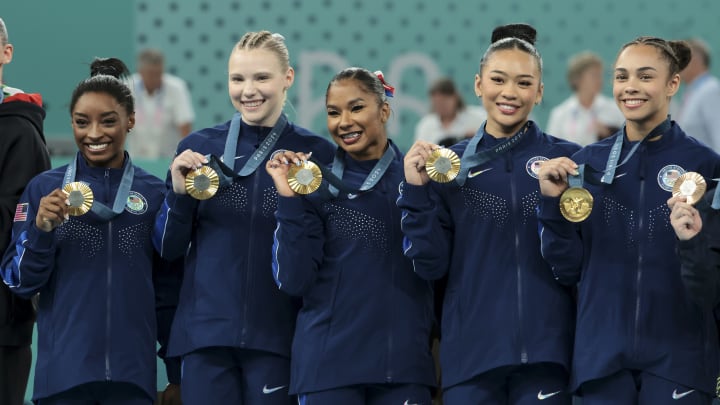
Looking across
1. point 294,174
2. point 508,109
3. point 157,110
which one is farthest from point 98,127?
point 157,110

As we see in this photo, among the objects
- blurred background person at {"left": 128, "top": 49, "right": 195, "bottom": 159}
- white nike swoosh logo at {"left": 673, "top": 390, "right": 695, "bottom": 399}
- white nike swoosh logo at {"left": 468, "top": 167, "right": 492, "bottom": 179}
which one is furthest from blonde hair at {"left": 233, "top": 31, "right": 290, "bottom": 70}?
blurred background person at {"left": 128, "top": 49, "right": 195, "bottom": 159}

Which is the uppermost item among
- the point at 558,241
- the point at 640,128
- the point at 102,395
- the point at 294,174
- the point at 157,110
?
the point at 157,110

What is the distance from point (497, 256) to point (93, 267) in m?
1.54

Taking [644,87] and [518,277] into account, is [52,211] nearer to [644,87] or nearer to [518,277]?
[518,277]

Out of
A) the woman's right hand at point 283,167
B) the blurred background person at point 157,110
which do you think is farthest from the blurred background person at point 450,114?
the woman's right hand at point 283,167

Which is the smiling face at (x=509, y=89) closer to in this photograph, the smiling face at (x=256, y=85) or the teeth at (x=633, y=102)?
the teeth at (x=633, y=102)

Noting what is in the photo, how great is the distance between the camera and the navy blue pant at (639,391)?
4.20m

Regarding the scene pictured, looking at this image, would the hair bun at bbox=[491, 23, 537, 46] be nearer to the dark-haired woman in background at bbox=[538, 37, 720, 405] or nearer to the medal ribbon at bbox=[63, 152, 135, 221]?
the dark-haired woman in background at bbox=[538, 37, 720, 405]

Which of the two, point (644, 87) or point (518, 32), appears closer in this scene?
point (644, 87)

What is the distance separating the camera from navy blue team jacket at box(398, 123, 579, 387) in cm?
437

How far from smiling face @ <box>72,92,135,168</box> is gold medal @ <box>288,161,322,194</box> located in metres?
0.79

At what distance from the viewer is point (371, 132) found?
15.3 feet

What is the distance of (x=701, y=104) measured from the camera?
9578 millimetres

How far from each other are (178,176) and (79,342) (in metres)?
0.73
